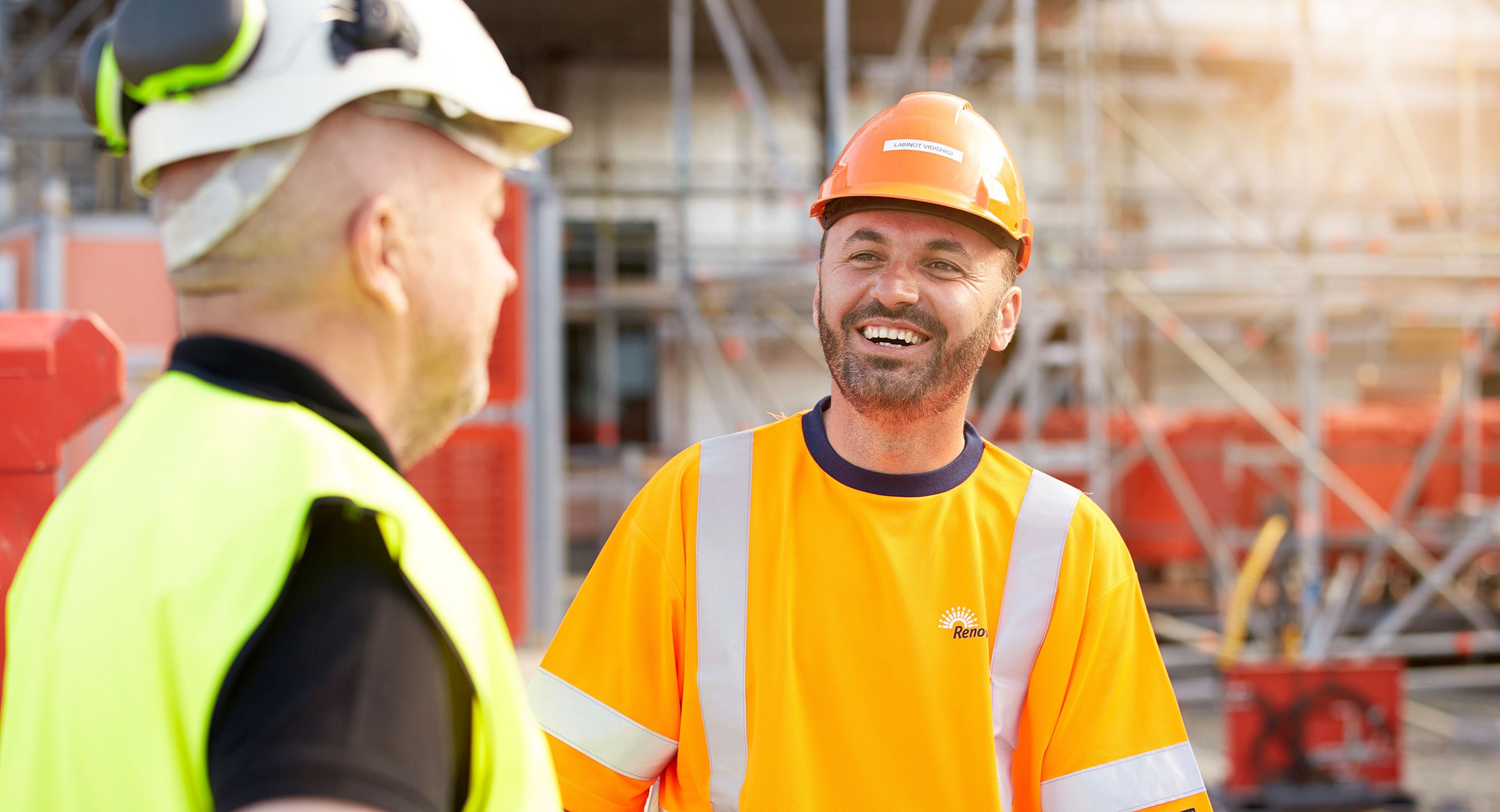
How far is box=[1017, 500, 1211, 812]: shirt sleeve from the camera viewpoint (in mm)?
1707

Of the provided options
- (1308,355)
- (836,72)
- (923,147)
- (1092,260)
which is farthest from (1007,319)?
(836,72)

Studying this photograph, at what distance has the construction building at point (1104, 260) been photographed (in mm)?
7219

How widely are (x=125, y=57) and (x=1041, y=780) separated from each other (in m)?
1.43

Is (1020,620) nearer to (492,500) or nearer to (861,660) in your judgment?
(861,660)

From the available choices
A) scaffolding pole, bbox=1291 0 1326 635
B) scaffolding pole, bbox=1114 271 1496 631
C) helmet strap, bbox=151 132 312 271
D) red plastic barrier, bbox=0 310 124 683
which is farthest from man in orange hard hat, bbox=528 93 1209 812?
scaffolding pole, bbox=1291 0 1326 635

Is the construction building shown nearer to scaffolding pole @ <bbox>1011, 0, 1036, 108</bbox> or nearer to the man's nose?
scaffolding pole @ <bbox>1011, 0, 1036, 108</bbox>

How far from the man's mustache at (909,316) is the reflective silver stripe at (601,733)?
0.68m

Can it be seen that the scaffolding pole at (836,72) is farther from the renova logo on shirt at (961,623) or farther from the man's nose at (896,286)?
the renova logo on shirt at (961,623)

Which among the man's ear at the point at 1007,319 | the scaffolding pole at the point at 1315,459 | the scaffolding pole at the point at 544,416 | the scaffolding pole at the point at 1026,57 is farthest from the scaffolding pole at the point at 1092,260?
the man's ear at the point at 1007,319

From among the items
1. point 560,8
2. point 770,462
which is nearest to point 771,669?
point 770,462

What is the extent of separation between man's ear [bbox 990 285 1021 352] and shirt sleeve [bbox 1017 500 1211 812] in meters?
0.45

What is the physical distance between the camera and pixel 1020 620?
1782 mm

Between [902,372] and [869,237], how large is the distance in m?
0.22

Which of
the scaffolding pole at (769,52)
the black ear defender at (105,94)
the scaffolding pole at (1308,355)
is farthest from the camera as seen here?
the scaffolding pole at (769,52)
